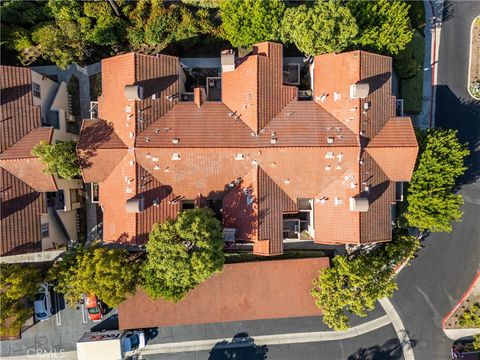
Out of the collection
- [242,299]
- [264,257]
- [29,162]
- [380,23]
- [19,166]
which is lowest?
[242,299]

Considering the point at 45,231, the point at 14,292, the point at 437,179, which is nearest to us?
the point at 14,292

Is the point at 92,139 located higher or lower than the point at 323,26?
lower

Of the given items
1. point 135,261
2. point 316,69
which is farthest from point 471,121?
point 135,261

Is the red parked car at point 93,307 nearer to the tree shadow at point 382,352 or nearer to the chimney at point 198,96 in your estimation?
the chimney at point 198,96

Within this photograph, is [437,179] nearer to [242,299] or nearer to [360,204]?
[360,204]

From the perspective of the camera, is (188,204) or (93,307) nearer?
(188,204)

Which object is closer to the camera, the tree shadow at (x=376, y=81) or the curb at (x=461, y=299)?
the tree shadow at (x=376, y=81)

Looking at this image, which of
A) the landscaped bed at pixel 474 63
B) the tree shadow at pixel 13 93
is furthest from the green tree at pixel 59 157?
the landscaped bed at pixel 474 63

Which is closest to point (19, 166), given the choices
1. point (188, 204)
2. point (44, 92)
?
point (44, 92)
